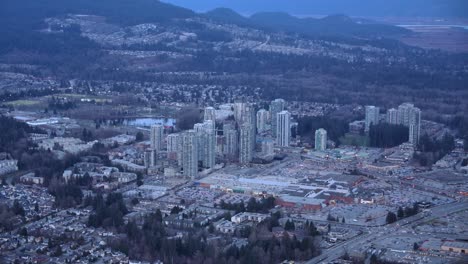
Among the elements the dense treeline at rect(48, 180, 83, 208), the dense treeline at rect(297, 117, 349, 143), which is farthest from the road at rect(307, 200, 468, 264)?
the dense treeline at rect(297, 117, 349, 143)

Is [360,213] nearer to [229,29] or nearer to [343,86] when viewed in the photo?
[343,86]

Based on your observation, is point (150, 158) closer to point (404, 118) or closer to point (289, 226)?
point (289, 226)

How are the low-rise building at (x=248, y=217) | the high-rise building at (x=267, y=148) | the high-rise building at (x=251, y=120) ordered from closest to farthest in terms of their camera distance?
1. the low-rise building at (x=248, y=217)
2. the high-rise building at (x=251, y=120)
3. the high-rise building at (x=267, y=148)

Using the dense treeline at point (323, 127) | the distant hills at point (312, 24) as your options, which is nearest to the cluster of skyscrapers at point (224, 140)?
the dense treeline at point (323, 127)

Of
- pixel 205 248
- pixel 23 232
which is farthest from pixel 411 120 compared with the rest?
pixel 23 232

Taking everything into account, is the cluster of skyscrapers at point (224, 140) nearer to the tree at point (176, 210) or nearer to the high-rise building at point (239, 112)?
the high-rise building at point (239, 112)

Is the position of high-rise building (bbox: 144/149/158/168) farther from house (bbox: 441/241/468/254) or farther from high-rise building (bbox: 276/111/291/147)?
house (bbox: 441/241/468/254)

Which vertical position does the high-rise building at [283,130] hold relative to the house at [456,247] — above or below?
above

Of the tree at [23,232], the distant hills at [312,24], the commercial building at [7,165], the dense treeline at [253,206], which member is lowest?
the tree at [23,232]
